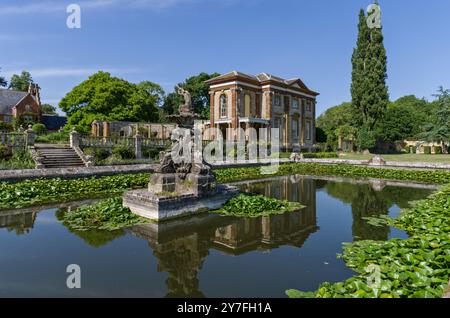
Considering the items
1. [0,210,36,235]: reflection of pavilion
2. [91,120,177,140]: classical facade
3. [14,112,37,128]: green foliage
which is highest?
[14,112,37,128]: green foliage

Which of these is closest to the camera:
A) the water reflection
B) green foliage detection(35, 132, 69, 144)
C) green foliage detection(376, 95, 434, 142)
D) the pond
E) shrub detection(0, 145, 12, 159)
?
the pond

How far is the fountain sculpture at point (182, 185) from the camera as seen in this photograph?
8703 mm

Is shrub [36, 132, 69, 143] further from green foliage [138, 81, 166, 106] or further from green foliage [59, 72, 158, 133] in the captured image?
green foliage [138, 81, 166, 106]

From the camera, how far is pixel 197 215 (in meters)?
9.27

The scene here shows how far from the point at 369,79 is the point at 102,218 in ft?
145

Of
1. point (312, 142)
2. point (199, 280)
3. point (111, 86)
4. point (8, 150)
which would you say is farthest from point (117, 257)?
point (312, 142)

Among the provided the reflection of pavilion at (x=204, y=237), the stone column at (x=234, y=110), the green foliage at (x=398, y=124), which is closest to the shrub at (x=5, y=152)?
the reflection of pavilion at (x=204, y=237)

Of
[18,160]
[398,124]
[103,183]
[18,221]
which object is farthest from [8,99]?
[398,124]

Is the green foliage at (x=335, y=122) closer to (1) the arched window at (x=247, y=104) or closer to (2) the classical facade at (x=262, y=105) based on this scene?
(2) the classical facade at (x=262, y=105)

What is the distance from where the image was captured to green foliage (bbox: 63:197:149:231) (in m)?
7.86

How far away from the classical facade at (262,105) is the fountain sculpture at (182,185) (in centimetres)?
2651

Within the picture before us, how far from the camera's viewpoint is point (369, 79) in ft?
140

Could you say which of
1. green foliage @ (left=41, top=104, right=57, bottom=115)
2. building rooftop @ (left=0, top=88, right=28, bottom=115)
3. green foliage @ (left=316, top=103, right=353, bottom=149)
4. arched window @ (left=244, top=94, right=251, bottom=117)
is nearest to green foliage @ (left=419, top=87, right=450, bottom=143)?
green foliage @ (left=316, top=103, right=353, bottom=149)

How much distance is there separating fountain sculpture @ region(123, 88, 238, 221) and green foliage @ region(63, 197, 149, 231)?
1.11 ft
